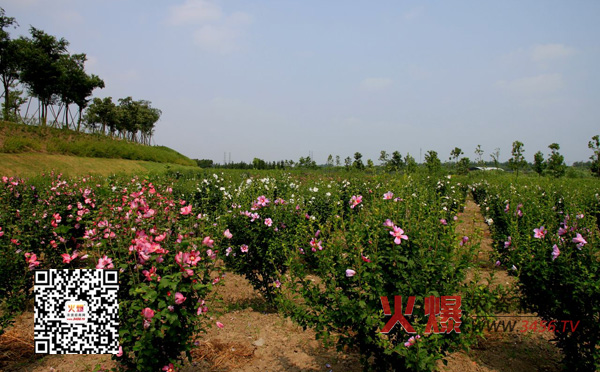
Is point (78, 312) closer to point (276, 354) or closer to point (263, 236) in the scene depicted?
point (276, 354)

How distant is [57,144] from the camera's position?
23516 mm

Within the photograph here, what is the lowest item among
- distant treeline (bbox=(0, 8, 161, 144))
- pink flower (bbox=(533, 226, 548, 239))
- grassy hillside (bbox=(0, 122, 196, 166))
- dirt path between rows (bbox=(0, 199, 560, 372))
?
dirt path between rows (bbox=(0, 199, 560, 372))

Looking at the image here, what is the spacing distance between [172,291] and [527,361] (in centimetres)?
355

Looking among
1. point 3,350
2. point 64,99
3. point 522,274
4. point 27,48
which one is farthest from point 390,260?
point 64,99

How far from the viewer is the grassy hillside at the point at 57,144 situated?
784 inches

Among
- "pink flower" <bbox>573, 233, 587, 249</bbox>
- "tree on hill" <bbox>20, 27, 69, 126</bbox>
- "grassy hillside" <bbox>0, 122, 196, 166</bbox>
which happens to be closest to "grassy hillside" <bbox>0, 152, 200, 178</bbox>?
"grassy hillside" <bbox>0, 122, 196, 166</bbox>

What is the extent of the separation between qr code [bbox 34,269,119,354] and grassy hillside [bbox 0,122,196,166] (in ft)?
74.2

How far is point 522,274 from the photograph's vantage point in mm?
3049

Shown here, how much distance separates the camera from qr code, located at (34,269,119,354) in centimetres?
217

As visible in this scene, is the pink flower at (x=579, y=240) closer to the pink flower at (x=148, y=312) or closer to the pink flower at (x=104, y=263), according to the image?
the pink flower at (x=148, y=312)

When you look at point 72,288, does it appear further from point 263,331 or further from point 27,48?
point 27,48

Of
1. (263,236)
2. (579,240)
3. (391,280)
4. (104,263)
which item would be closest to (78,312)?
(104,263)

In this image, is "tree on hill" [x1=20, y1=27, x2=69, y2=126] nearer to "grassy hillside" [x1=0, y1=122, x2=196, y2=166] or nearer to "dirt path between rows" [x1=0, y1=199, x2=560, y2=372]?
"grassy hillside" [x1=0, y1=122, x2=196, y2=166]

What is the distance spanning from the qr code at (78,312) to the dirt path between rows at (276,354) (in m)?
0.51
